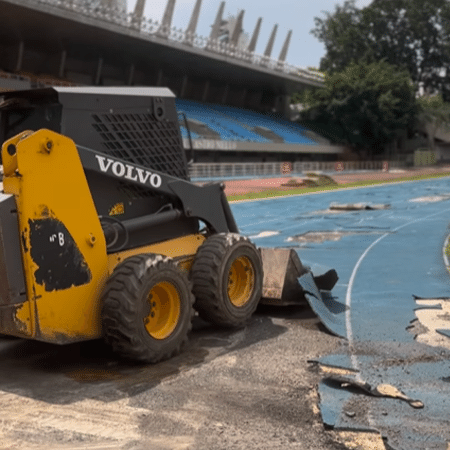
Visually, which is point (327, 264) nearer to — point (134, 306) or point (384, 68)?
point (134, 306)

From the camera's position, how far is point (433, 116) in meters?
70.0

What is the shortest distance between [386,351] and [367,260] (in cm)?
628

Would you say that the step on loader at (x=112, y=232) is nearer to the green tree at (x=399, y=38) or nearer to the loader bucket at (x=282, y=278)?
the loader bucket at (x=282, y=278)

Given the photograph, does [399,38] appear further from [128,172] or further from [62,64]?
[128,172]

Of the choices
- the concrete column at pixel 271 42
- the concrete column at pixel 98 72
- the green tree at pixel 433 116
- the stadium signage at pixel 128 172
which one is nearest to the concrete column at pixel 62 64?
the concrete column at pixel 98 72

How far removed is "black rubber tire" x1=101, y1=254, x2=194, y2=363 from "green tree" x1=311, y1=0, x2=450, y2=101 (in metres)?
75.1

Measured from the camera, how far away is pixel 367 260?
511 inches

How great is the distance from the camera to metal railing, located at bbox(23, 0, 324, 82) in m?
38.1

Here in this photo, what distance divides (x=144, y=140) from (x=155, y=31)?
39.1m

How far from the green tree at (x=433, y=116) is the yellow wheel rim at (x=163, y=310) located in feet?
219

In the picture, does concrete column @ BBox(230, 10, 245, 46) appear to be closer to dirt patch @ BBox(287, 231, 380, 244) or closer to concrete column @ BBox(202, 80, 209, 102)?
concrete column @ BBox(202, 80, 209, 102)

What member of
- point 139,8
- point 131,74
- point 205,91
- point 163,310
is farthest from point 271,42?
point 163,310

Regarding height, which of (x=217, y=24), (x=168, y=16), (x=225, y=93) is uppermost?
(x=217, y=24)

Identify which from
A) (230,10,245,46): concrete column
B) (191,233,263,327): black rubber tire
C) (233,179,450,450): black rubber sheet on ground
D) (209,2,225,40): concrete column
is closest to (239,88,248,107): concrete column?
(230,10,245,46): concrete column
